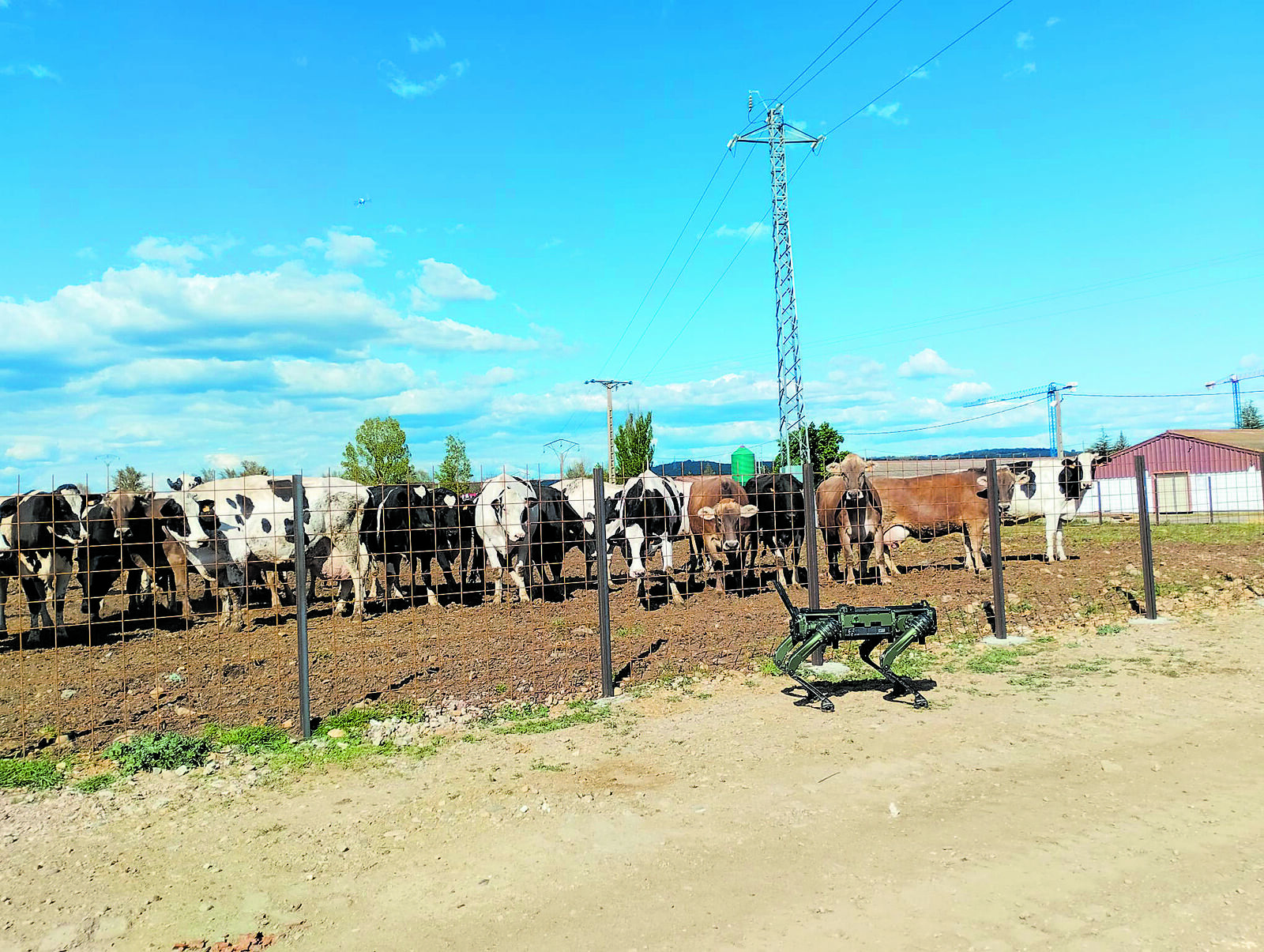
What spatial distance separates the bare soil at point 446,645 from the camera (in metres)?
7.26

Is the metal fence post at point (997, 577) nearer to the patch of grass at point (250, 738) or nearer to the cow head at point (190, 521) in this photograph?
the patch of grass at point (250, 738)

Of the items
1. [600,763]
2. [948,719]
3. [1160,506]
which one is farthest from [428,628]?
[1160,506]

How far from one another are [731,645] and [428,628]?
3.68 metres

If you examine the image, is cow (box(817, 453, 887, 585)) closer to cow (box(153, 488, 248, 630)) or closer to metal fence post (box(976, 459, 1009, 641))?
metal fence post (box(976, 459, 1009, 641))

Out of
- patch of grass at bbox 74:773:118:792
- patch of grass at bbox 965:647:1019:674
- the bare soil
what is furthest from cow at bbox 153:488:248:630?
patch of grass at bbox 965:647:1019:674

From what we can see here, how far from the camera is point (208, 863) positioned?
443 cm

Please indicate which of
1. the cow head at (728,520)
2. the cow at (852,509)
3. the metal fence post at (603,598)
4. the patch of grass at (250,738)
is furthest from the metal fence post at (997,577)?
the patch of grass at (250,738)

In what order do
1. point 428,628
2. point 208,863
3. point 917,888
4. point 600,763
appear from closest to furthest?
point 917,888, point 208,863, point 600,763, point 428,628

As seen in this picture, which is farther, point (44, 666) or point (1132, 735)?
point (44, 666)

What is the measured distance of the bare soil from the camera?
7258 mm

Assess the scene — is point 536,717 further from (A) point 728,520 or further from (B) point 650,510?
(B) point 650,510

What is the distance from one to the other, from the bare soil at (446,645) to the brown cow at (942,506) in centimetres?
91

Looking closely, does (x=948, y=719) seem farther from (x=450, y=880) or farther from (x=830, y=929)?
(x=450, y=880)

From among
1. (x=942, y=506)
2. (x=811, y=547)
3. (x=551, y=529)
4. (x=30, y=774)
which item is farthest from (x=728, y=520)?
(x=30, y=774)
